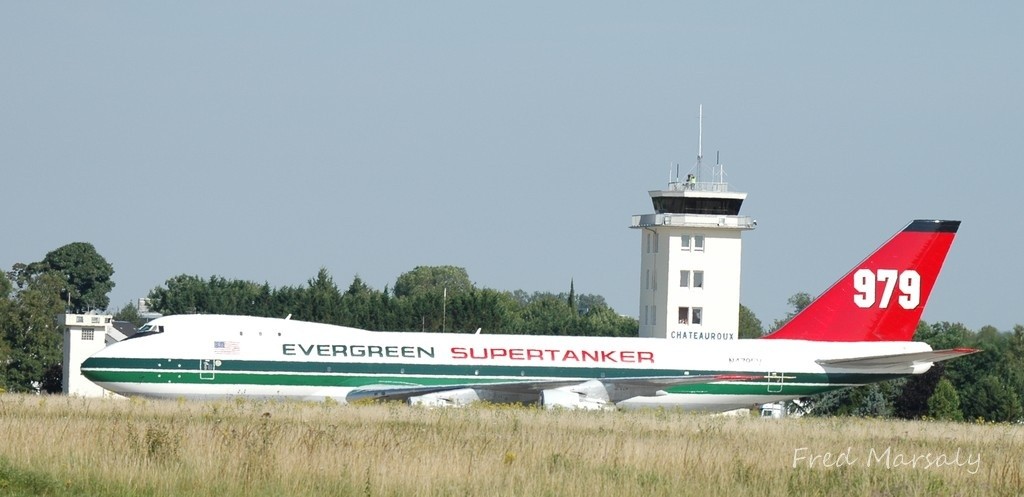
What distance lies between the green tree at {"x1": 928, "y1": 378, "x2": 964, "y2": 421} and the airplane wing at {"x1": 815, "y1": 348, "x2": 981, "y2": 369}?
3226 centimetres

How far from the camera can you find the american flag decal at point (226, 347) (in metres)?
37.4

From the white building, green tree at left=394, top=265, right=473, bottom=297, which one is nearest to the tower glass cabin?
the white building

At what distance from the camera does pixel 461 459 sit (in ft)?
65.7

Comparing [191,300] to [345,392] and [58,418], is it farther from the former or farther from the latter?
[58,418]

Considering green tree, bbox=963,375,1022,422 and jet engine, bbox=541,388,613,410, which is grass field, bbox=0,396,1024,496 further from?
green tree, bbox=963,375,1022,422

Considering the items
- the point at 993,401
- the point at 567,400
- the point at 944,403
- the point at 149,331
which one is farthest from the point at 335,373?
the point at 993,401

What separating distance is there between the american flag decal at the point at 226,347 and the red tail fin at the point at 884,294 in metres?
15.9

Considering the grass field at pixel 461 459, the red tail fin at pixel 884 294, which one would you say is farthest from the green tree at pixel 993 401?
the grass field at pixel 461 459

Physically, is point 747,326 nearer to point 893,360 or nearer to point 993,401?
point 993,401

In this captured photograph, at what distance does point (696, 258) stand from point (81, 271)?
92471mm

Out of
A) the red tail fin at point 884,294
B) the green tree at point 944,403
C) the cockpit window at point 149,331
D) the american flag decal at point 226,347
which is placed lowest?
the green tree at point 944,403

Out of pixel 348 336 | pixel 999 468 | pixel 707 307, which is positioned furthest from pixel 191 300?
pixel 999 468

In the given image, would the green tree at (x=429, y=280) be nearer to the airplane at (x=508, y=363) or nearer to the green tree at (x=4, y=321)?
the green tree at (x=4, y=321)

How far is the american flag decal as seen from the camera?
3744 cm
